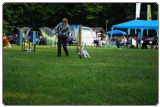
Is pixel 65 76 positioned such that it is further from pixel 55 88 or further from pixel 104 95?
pixel 104 95

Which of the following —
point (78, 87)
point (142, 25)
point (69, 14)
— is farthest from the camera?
point (69, 14)

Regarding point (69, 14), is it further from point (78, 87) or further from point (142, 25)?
point (78, 87)

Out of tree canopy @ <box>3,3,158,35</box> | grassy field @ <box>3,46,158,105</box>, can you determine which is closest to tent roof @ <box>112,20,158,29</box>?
tree canopy @ <box>3,3,158,35</box>

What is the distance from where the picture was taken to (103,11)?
154 feet

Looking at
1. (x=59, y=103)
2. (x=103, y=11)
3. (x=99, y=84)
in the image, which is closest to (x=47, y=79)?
(x=99, y=84)

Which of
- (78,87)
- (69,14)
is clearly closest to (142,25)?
(69,14)

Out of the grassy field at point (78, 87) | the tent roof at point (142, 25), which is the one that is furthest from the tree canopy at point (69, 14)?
the grassy field at point (78, 87)

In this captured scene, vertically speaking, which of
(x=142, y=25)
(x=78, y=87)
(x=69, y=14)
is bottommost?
(x=78, y=87)

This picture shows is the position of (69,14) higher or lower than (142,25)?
higher

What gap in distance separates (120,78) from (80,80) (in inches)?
33.7

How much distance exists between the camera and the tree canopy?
42.9 metres

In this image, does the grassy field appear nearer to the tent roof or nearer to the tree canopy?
the tent roof

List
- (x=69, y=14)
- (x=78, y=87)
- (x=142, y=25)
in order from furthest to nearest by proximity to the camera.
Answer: (x=69, y=14) → (x=142, y=25) → (x=78, y=87)

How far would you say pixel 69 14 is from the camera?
145ft
